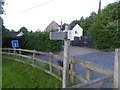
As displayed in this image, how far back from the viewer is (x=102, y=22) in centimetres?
2667

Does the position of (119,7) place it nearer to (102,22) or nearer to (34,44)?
(102,22)

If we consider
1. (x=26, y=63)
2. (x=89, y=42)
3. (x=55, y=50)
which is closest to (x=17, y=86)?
(x=26, y=63)

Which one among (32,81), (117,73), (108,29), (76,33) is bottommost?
(32,81)

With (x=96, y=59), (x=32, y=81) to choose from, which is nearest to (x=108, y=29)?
(x=96, y=59)

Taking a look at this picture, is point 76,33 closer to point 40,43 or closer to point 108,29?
point 108,29

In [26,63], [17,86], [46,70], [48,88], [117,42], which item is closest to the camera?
[48,88]

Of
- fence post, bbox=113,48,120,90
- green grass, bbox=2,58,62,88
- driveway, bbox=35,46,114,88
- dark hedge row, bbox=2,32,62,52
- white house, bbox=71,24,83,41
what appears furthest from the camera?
dark hedge row, bbox=2,32,62,52

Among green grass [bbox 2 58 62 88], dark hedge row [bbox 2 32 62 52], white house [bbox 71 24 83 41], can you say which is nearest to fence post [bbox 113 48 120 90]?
white house [bbox 71 24 83 41]

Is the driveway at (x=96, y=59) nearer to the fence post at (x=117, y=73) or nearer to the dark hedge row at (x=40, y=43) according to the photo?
the dark hedge row at (x=40, y=43)

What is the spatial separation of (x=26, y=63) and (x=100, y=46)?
583 inches

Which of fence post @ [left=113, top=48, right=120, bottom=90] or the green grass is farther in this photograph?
the green grass

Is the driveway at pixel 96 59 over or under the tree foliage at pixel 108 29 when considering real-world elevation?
under

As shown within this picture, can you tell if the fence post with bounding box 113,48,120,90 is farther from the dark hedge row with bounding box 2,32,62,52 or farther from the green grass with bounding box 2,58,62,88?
the dark hedge row with bounding box 2,32,62,52

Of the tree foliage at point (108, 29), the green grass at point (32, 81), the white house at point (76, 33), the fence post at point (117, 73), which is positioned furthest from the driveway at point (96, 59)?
the fence post at point (117, 73)
